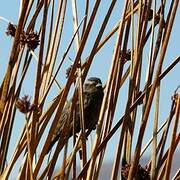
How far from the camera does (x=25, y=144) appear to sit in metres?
2.01

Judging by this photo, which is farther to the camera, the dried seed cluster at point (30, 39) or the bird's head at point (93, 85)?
the bird's head at point (93, 85)

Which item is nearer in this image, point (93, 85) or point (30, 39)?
point (30, 39)

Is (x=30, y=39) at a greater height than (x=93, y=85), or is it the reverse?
(x=93, y=85)

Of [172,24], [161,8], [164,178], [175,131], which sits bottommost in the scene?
[164,178]

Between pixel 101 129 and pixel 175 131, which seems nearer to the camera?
pixel 175 131

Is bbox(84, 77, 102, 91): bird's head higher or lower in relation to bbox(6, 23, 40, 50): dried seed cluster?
higher

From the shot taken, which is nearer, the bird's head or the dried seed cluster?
the dried seed cluster

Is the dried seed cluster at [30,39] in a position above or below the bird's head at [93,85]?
below

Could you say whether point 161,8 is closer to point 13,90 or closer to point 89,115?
point 13,90

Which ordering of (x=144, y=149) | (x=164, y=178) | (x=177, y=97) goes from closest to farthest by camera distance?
(x=164, y=178) < (x=177, y=97) < (x=144, y=149)

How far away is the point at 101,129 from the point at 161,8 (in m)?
0.52

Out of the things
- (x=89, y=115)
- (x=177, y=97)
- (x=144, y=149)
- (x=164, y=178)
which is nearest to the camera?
(x=164, y=178)

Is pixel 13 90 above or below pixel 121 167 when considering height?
above

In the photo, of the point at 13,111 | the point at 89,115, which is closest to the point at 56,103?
the point at 13,111
